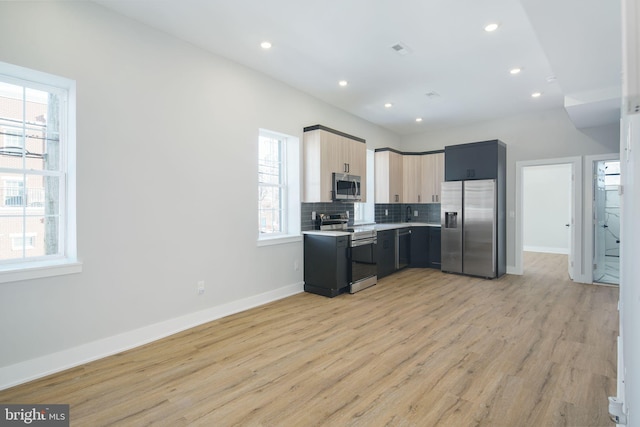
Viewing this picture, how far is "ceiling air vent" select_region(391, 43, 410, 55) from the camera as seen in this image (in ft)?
11.6

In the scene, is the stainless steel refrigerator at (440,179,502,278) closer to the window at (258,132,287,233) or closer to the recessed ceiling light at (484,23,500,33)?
the recessed ceiling light at (484,23,500,33)

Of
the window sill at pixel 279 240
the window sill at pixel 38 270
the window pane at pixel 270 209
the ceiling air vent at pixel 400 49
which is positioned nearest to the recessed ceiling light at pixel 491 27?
the ceiling air vent at pixel 400 49

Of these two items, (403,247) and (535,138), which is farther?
(403,247)

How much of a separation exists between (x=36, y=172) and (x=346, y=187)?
12.4 feet

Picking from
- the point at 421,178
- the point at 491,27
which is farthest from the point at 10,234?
the point at 421,178

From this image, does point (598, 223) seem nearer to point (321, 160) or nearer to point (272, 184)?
point (321, 160)

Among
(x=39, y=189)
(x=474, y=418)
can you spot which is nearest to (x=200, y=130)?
(x=39, y=189)

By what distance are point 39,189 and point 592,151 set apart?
744 cm

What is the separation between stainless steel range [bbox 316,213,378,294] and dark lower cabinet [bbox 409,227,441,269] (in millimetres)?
1595

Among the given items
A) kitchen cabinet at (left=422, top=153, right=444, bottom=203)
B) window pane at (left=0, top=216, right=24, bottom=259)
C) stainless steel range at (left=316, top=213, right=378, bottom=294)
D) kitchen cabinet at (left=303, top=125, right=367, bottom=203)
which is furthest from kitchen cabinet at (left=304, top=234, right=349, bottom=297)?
window pane at (left=0, top=216, right=24, bottom=259)

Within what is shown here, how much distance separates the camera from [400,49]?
11.9 ft

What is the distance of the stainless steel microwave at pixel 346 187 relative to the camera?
503 centimetres

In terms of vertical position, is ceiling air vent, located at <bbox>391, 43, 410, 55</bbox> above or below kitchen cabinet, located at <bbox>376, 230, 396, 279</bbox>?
above

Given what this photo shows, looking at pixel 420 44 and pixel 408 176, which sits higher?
pixel 420 44
